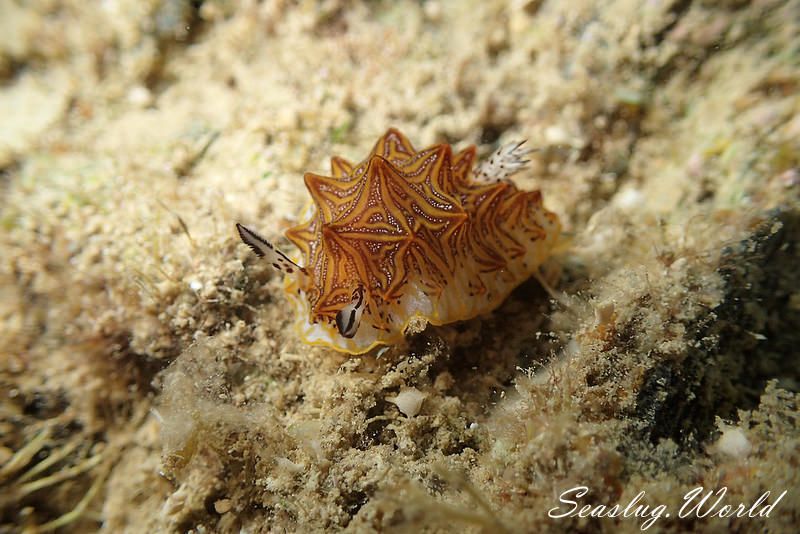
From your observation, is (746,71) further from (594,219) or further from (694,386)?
(694,386)

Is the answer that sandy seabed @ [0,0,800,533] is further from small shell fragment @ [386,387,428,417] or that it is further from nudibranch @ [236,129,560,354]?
nudibranch @ [236,129,560,354]

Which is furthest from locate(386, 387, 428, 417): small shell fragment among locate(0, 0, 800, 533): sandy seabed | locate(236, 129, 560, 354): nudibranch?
locate(236, 129, 560, 354): nudibranch

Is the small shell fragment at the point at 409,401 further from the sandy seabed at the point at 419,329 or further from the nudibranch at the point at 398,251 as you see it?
the nudibranch at the point at 398,251

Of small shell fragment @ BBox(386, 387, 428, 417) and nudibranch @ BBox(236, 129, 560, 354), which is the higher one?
nudibranch @ BBox(236, 129, 560, 354)

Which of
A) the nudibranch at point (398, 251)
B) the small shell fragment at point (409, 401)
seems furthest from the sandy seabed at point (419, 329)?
the nudibranch at point (398, 251)

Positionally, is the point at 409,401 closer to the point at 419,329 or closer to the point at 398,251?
the point at 419,329

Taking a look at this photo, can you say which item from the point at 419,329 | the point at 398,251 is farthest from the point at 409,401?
the point at 398,251
